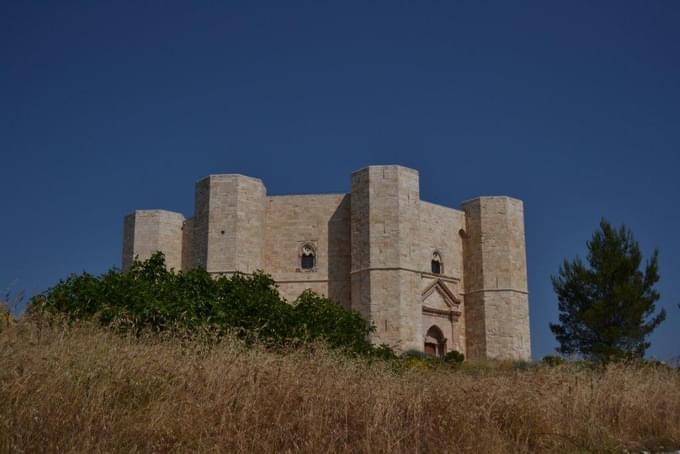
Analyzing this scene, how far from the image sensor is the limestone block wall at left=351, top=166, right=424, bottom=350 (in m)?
24.9

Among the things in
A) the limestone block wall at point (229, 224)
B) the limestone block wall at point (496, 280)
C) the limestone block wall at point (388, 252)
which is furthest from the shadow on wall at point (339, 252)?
the limestone block wall at point (496, 280)

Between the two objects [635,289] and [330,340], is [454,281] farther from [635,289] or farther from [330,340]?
[330,340]

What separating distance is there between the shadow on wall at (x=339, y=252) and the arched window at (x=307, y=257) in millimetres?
578

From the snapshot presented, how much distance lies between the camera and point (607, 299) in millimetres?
26984

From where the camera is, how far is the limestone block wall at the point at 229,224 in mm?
25984

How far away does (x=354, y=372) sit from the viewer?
718cm

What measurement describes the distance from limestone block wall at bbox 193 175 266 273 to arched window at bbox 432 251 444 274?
19.8 ft

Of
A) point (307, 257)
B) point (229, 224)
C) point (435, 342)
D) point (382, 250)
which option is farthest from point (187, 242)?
point (435, 342)

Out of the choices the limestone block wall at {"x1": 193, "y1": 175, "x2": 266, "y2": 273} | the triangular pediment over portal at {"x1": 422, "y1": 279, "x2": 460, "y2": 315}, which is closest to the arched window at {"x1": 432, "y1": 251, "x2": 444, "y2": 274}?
the triangular pediment over portal at {"x1": 422, "y1": 279, "x2": 460, "y2": 315}

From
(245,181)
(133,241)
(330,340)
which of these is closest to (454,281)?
(245,181)

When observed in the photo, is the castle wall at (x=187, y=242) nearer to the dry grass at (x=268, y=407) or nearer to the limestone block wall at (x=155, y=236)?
the limestone block wall at (x=155, y=236)

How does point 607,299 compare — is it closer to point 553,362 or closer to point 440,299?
point 440,299

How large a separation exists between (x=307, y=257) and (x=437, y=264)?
183 inches

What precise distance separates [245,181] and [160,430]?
21.6 meters
